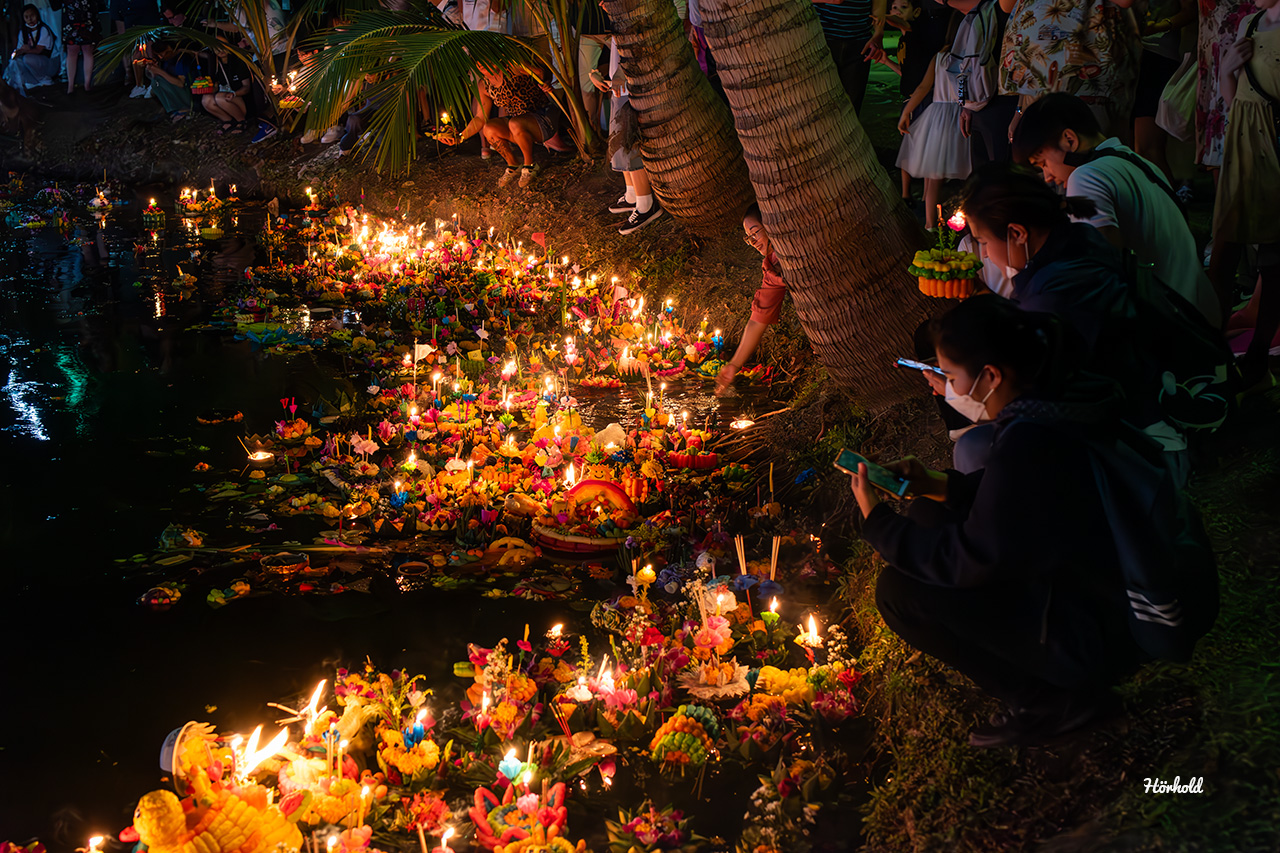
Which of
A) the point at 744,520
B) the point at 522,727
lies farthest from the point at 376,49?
the point at 522,727

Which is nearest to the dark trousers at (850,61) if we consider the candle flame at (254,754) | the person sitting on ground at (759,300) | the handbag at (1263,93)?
the person sitting on ground at (759,300)

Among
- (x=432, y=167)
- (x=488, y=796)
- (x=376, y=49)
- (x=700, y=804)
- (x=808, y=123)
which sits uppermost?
(x=376, y=49)

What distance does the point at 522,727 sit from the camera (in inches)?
141

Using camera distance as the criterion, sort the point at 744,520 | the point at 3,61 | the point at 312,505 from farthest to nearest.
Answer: the point at 3,61
the point at 312,505
the point at 744,520

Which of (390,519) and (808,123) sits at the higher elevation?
(808,123)

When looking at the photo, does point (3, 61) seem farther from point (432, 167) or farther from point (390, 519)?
point (390, 519)

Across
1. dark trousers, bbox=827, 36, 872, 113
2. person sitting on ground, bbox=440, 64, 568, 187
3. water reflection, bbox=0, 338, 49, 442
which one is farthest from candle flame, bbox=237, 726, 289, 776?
person sitting on ground, bbox=440, 64, 568, 187

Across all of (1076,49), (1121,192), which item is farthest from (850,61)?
(1121,192)

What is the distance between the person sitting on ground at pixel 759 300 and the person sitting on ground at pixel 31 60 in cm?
1876

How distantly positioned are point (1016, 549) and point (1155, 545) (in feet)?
1.07

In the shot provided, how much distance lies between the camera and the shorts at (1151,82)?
6.18m

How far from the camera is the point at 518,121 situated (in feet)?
36.9

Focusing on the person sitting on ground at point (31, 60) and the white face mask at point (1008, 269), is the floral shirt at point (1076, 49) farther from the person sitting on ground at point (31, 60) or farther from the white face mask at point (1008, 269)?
the person sitting on ground at point (31, 60)

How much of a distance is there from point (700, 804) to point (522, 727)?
2.42 ft
